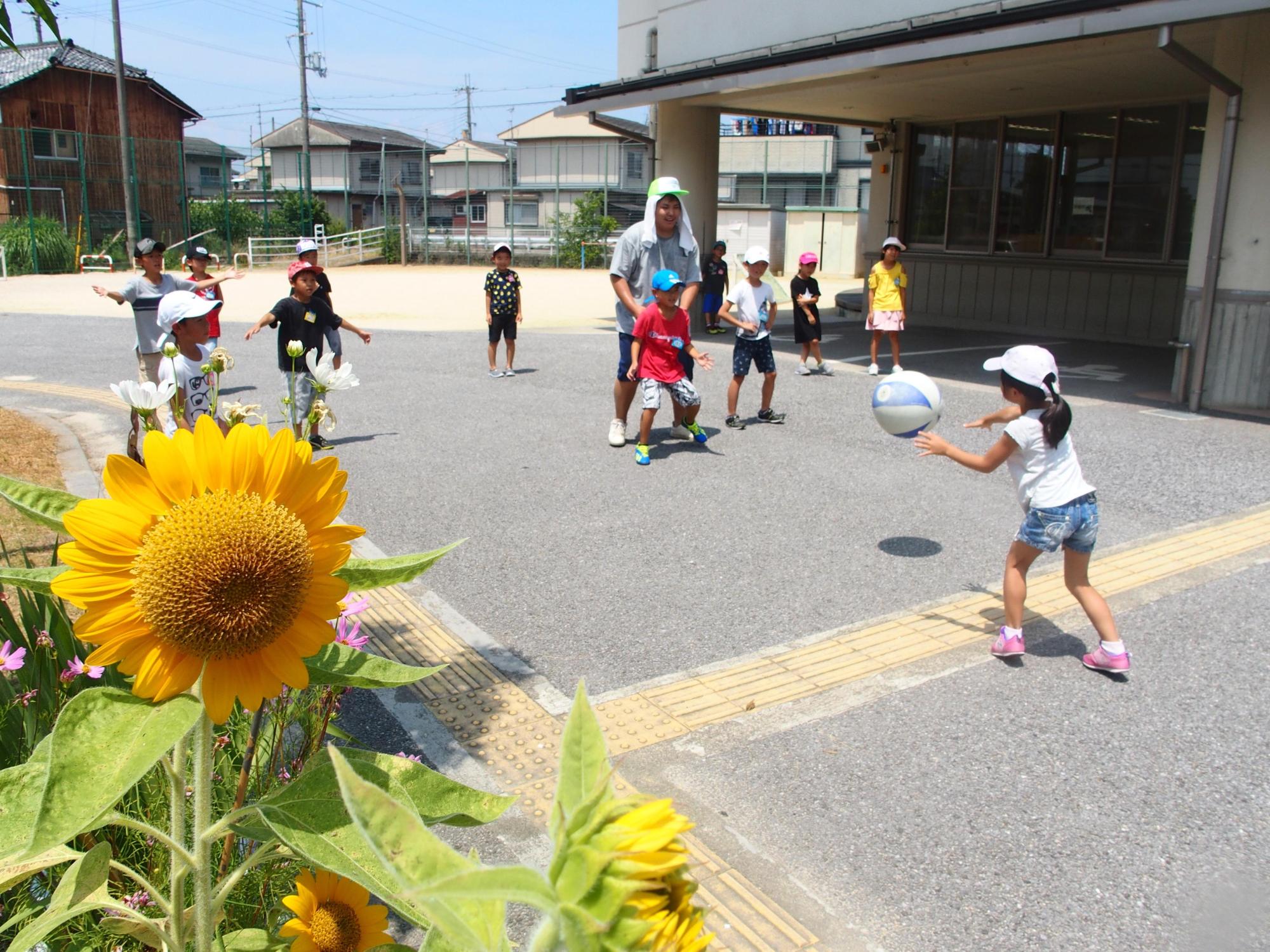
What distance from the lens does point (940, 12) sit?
38.3ft

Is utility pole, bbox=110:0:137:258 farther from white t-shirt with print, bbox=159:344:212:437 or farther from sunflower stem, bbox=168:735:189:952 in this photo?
sunflower stem, bbox=168:735:189:952

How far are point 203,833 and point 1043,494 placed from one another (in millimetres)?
3955

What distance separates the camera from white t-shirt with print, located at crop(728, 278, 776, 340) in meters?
9.24

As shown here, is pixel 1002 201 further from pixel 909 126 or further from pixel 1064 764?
pixel 1064 764

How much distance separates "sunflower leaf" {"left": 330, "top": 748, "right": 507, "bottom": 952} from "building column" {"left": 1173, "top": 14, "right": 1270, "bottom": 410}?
10.8m

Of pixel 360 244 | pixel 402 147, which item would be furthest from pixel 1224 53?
pixel 402 147

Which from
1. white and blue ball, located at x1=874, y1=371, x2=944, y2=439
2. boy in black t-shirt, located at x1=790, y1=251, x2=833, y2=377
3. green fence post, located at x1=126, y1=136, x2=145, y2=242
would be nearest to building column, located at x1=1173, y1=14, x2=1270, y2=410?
boy in black t-shirt, located at x1=790, y1=251, x2=833, y2=377

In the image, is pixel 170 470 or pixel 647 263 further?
pixel 647 263

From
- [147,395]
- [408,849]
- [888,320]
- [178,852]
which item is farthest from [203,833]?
[888,320]

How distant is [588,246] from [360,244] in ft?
31.3

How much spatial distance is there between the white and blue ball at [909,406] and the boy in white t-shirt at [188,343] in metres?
3.44

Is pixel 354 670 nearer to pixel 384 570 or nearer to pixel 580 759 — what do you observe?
pixel 384 570

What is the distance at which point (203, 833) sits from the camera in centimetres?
123

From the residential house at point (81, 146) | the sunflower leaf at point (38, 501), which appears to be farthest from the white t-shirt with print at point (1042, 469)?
the residential house at point (81, 146)
